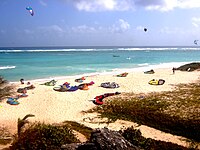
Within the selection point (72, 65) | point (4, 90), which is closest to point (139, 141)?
point (4, 90)

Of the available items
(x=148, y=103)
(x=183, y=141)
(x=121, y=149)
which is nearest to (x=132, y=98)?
(x=148, y=103)

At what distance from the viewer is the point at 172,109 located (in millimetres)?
19188

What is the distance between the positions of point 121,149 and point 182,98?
15.1 metres

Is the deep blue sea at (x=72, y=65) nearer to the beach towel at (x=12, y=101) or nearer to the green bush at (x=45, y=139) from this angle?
the beach towel at (x=12, y=101)

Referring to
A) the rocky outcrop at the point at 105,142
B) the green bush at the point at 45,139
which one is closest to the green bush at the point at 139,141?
the green bush at the point at 45,139

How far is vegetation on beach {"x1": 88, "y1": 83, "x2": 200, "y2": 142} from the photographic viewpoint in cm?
1678

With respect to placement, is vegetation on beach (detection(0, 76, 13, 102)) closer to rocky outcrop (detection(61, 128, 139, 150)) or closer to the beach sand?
the beach sand

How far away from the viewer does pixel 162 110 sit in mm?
19078

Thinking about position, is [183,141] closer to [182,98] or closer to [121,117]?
[121,117]

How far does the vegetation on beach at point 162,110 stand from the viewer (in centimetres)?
1678

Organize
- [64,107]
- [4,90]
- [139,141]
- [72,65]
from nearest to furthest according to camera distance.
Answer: [139,141] < [64,107] < [4,90] < [72,65]

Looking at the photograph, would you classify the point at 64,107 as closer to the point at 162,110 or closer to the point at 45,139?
the point at 162,110

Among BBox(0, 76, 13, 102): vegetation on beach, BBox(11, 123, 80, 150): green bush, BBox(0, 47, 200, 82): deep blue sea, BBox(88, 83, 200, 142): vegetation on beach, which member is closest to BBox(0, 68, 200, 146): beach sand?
BBox(0, 76, 13, 102): vegetation on beach

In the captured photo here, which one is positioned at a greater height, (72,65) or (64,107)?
(64,107)
